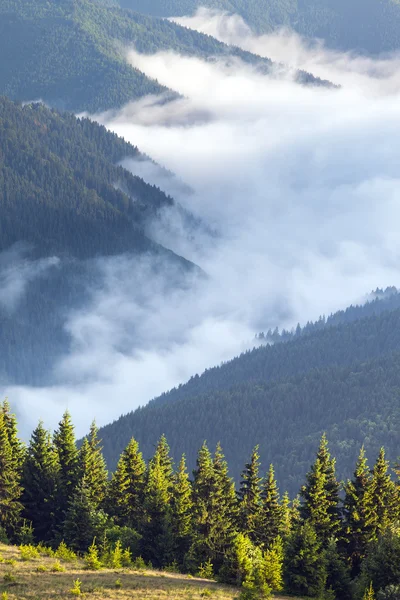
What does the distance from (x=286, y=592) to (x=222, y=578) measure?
20.7ft

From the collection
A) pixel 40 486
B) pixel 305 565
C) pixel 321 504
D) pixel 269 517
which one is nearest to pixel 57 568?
pixel 305 565

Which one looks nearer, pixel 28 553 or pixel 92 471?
pixel 28 553

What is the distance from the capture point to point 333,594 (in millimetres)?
110500

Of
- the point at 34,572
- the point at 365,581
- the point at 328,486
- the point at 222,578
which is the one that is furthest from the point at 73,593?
the point at 328,486

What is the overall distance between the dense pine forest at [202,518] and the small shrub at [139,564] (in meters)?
0.46

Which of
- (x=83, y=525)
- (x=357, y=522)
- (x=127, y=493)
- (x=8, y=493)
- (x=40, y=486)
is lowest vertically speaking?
(x=83, y=525)

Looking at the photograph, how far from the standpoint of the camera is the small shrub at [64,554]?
346ft

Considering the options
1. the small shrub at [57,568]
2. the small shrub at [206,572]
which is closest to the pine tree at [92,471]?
the small shrub at [206,572]

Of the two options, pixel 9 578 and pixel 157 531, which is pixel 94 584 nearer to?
pixel 9 578

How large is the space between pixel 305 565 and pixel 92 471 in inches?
1157

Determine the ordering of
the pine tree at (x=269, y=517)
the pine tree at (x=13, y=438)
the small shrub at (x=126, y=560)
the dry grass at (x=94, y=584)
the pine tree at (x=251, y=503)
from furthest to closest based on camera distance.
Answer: the pine tree at (x=13, y=438)
the pine tree at (x=269, y=517)
the pine tree at (x=251, y=503)
the small shrub at (x=126, y=560)
the dry grass at (x=94, y=584)

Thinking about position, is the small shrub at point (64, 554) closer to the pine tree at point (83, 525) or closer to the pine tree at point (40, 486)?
the pine tree at point (83, 525)

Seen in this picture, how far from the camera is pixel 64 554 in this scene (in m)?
107

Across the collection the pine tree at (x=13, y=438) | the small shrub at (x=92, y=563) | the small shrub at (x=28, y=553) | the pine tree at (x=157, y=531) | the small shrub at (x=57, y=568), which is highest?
the pine tree at (x=13, y=438)
